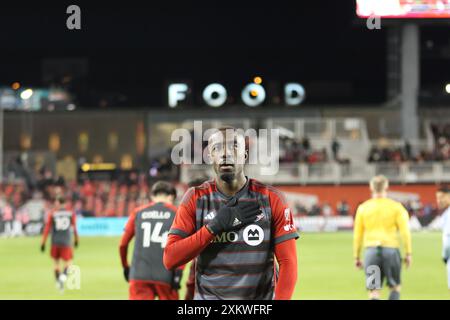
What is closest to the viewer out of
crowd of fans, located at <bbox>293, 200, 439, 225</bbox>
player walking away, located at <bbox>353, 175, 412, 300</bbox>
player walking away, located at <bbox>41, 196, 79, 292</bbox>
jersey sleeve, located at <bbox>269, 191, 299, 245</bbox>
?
jersey sleeve, located at <bbox>269, 191, 299, 245</bbox>

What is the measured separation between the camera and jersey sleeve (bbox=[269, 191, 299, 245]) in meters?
5.14

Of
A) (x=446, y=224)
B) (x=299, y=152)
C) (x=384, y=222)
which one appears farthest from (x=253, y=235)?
(x=299, y=152)

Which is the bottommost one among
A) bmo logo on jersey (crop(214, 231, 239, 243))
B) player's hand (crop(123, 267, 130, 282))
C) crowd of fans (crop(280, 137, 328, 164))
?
player's hand (crop(123, 267, 130, 282))

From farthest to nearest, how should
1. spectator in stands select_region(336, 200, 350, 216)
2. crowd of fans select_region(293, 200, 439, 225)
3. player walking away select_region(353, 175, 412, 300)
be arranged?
spectator in stands select_region(336, 200, 350, 216) < crowd of fans select_region(293, 200, 439, 225) < player walking away select_region(353, 175, 412, 300)

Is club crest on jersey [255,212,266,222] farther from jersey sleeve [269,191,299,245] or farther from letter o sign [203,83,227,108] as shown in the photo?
letter o sign [203,83,227,108]

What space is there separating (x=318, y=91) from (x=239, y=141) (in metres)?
64.6

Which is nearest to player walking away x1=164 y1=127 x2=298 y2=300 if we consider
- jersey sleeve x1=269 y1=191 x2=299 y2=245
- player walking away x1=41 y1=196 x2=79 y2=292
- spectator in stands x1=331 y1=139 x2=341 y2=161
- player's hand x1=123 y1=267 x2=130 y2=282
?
jersey sleeve x1=269 y1=191 x2=299 y2=245

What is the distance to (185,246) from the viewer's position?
500cm

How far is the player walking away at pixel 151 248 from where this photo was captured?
10.0 m

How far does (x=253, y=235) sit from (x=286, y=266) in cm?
28

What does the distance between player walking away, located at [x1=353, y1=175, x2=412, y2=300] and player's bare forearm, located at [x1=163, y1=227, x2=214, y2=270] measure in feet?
26.1

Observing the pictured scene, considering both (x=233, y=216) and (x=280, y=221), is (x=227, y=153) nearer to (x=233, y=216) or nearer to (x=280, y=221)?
(x=233, y=216)

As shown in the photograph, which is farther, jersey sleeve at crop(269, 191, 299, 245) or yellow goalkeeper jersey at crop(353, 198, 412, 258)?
yellow goalkeeper jersey at crop(353, 198, 412, 258)

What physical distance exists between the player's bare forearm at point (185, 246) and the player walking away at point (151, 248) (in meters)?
4.89
